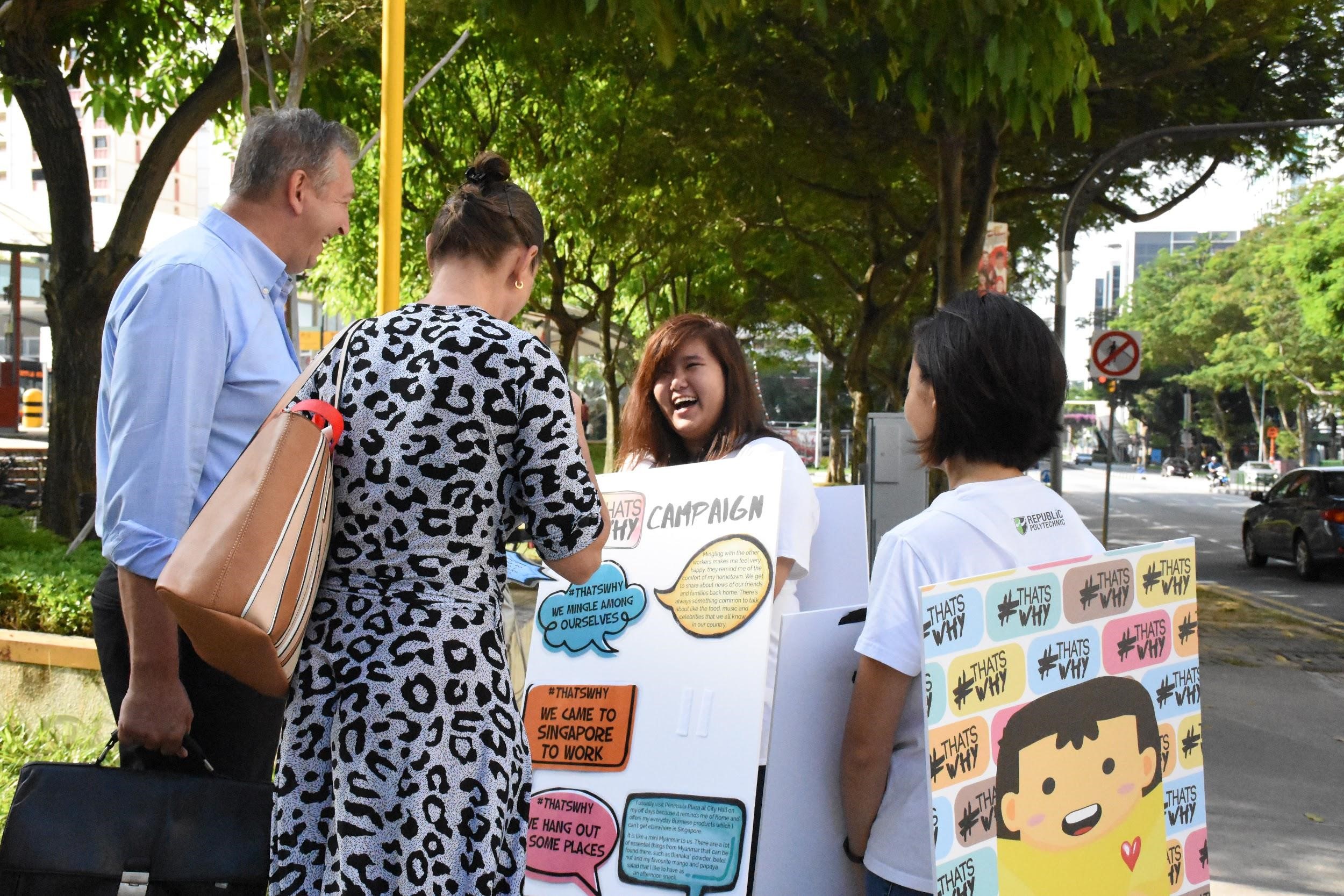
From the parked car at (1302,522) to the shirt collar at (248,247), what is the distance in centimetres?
1640

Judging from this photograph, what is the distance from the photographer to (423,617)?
1925 millimetres

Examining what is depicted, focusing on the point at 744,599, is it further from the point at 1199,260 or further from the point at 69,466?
the point at 1199,260

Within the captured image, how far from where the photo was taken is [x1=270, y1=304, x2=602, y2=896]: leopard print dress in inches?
74.8

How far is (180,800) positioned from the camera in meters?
2.10

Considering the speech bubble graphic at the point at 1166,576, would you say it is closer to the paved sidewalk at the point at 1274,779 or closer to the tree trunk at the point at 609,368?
the paved sidewalk at the point at 1274,779

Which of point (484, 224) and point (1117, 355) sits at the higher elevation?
point (1117, 355)

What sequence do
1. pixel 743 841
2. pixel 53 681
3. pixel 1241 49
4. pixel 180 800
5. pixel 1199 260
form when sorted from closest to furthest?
pixel 180 800 → pixel 743 841 → pixel 53 681 → pixel 1241 49 → pixel 1199 260

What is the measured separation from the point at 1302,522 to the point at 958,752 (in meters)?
16.7

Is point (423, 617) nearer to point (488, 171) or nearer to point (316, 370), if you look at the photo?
point (316, 370)

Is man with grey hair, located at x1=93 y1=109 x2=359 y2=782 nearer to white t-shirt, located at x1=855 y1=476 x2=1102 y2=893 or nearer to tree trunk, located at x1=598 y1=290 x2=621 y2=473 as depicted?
white t-shirt, located at x1=855 y1=476 x2=1102 y2=893

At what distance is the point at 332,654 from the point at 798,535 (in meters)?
1.34

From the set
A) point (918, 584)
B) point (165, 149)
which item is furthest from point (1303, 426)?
point (918, 584)

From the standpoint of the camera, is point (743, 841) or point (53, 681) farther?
point (53, 681)

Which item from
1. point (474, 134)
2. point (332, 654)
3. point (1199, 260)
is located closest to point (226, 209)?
point (332, 654)
